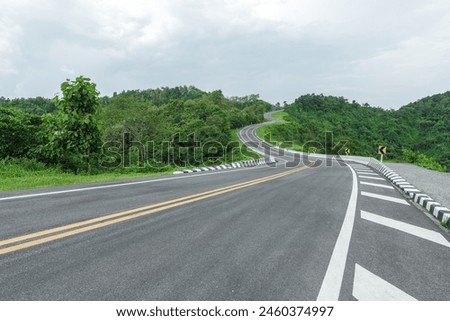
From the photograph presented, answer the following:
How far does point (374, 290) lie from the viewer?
3176 millimetres

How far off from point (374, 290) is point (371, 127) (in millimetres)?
115276

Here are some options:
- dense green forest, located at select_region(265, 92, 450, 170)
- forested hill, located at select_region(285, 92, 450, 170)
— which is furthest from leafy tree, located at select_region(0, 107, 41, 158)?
forested hill, located at select_region(285, 92, 450, 170)

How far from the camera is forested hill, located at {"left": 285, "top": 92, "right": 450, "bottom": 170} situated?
80750 millimetres

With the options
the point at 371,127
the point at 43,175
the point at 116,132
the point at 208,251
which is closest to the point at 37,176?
the point at 43,175

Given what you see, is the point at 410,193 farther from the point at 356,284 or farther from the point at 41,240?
the point at 41,240

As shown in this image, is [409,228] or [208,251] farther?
[409,228]

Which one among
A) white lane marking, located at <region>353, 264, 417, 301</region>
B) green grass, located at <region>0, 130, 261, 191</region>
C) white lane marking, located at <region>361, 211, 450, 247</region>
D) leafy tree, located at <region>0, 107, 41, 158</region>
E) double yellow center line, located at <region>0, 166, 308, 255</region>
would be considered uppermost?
leafy tree, located at <region>0, 107, 41, 158</region>

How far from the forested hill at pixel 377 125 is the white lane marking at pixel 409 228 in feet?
221

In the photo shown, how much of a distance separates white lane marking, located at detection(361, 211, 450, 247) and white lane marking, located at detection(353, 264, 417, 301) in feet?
8.31

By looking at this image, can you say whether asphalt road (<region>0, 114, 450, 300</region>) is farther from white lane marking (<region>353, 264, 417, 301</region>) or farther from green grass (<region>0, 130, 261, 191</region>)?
green grass (<region>0, 130, 261, 191</region>)

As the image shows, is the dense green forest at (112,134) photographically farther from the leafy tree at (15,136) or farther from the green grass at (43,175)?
the green grass at (43,175)

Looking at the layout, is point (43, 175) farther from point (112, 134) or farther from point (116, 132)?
point (116, 132)

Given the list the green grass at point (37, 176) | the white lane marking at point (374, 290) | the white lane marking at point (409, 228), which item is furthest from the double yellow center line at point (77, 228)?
the green grass at point (37, 176)
